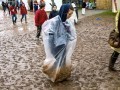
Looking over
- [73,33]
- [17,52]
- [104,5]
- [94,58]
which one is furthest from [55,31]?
[104,5]

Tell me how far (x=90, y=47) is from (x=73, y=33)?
466 centimetres

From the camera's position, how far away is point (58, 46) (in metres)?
7.27

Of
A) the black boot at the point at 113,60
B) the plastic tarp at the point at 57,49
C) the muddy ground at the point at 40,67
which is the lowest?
the muddy ground at the point at 40,67

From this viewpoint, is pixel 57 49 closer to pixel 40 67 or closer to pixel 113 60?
pixel 113 60

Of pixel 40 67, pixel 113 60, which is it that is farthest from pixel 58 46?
pixel 40 67

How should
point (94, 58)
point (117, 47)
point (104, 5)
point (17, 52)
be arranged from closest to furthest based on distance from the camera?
1. point (117, 47)
2. point (94, 58)
3. point (17, 52)
4. point (104, 5)

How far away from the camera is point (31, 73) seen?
8.39m

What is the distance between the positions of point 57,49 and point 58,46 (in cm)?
7

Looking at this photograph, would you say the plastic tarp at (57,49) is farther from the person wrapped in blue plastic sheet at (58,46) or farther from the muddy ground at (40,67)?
the muddy ground at (40,67)

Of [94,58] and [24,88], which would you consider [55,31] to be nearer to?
[24,88]

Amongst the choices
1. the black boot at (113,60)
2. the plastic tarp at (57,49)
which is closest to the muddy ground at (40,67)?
the black boot at (113,60)

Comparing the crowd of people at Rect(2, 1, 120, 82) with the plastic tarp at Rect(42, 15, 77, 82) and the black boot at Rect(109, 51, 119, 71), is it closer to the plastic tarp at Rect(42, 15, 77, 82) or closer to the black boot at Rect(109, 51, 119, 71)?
the plastic tarp at Rect(42, 15, 77, 82)

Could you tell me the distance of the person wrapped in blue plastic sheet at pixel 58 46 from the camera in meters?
7.24

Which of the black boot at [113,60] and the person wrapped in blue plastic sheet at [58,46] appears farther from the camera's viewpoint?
the black boot at [113,60]
